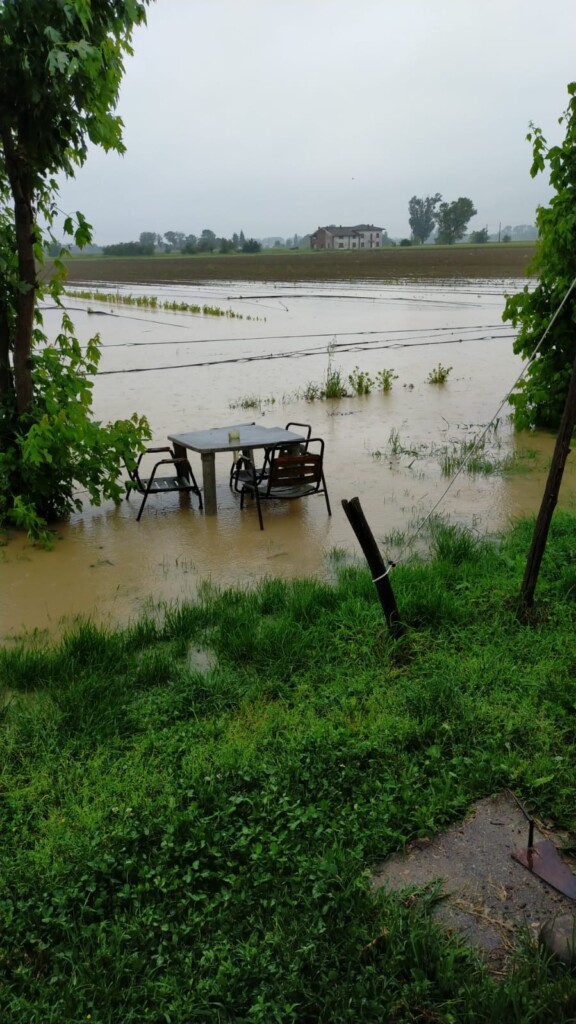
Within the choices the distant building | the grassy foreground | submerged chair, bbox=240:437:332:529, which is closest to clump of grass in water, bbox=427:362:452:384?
submerged chair, bbox=240:437:332:529

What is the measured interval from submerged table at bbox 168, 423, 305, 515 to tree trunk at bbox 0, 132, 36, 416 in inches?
57.1

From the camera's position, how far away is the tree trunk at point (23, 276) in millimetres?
6664

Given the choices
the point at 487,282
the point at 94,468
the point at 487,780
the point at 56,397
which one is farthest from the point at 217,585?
the point at 487,282

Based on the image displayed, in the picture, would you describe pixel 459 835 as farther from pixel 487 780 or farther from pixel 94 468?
pixel 94 468

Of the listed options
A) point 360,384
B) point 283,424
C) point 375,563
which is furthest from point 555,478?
point 360,384

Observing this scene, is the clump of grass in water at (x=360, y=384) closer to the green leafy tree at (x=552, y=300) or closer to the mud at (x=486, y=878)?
the green leafy tree at (x=552, y=300)

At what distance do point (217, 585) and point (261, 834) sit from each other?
9.97 feet

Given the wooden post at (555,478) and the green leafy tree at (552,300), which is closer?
the wooden post at (555,478)

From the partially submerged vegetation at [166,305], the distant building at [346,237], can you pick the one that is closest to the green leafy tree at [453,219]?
the distant building at [346,237]

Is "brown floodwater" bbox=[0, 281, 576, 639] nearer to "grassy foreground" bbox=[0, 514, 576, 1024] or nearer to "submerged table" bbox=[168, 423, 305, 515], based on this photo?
"submerged table" bbox=[168, 423, 305, 515]

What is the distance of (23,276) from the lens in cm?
700

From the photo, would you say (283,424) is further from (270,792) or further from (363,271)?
(363,271)

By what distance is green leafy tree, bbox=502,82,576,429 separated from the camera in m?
9.37

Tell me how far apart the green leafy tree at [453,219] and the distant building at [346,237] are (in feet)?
58.8
